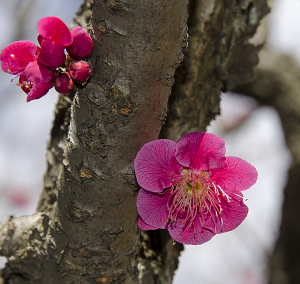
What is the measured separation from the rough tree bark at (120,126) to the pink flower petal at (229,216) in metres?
0.21

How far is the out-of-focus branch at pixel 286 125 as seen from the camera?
2915 mm

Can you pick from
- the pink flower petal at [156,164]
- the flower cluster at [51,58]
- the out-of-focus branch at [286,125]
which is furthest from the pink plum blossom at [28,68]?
the out-of-focus branch at [286,125]

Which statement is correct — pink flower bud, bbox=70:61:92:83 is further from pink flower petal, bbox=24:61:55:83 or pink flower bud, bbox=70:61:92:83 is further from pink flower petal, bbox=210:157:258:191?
pink flower petal, bbox=210:157:258:191

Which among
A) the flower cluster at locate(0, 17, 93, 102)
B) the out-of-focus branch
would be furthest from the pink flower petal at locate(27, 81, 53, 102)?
the out-of-focus branch

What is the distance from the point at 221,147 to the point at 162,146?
0.47ft

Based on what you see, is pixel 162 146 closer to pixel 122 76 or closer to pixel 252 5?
pixel 122 76

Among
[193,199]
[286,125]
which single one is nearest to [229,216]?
[193,199]

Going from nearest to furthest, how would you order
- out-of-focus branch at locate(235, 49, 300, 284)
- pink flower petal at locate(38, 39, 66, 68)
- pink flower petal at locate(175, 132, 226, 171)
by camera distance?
1. pink flower petal at locate(38, 39, 66, 68)
2. pink flower petal at locate(175, 132, 226, 171)
3. out-of-focus branch at locate(235, 49, 300, 284)

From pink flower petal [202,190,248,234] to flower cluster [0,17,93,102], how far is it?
0.49 m

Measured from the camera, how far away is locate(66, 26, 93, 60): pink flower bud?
2.07 ft

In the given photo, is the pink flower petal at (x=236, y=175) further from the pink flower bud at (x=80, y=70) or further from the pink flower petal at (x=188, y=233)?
the pink flower bud at (x=80, y=70)

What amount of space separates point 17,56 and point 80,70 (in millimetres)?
159

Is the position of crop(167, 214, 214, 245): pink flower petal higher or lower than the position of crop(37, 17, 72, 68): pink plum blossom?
lower

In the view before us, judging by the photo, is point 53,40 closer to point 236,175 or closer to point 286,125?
point 236,175
